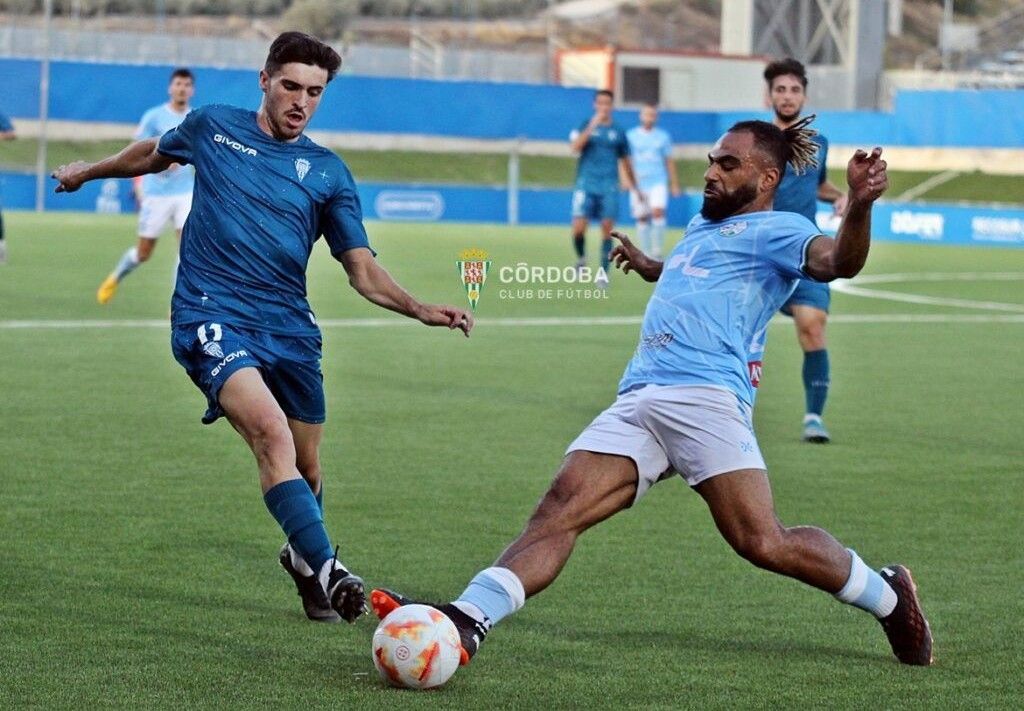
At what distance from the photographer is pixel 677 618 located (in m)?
6.62

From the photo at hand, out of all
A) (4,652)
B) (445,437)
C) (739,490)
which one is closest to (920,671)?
(739,490)

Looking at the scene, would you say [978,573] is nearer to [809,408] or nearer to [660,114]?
[809,408]

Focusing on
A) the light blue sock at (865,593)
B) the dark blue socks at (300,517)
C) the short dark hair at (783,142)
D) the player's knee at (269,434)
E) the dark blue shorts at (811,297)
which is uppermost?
the short dark hair at (783,142)

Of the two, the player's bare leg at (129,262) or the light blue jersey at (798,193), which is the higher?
the light blue jersey at (798,193)

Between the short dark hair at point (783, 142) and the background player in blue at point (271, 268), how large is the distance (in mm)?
1146

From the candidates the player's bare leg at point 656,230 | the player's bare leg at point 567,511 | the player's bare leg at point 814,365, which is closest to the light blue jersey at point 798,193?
the player's bare leg at point 814,365

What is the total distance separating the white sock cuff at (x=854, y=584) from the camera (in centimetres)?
601

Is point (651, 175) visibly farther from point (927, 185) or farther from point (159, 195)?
point (927, 185)

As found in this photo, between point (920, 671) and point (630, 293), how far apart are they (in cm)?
1802

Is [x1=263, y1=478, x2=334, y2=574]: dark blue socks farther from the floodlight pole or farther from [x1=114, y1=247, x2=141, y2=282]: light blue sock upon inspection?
the floodlight pole

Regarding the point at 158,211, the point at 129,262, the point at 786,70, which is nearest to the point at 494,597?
the point at 786,70

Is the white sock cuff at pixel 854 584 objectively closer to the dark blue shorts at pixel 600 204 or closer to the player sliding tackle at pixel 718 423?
the player sliding tackle at pixel 718 423

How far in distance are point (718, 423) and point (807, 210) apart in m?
5.76

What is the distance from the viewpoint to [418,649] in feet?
17.9
